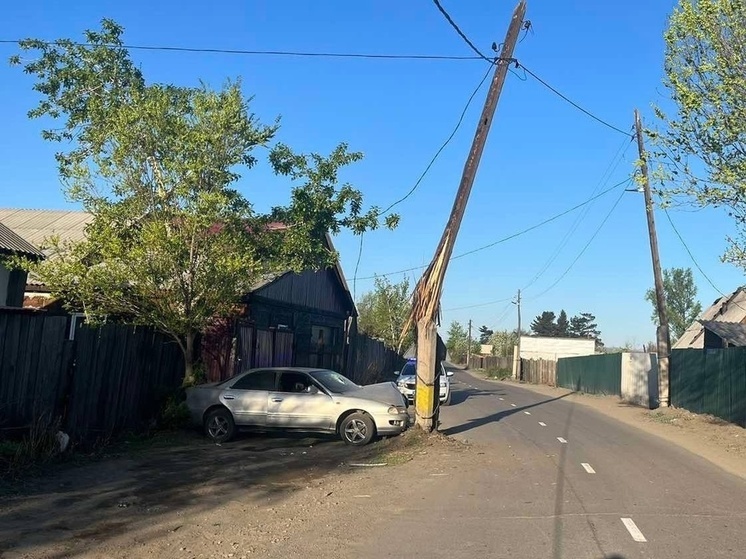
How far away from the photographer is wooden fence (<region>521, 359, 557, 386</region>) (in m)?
54.6

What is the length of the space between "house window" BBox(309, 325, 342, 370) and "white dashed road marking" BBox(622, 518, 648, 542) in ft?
62.7

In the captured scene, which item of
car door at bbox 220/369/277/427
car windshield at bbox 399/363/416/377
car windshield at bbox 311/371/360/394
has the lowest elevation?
car door at bbox 220/369/277/427

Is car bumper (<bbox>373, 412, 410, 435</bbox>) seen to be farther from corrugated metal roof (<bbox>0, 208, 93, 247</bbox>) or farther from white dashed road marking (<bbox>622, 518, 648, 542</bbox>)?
corrugated metal roof (<bbox>0, 208, 93, 247</bbox>)

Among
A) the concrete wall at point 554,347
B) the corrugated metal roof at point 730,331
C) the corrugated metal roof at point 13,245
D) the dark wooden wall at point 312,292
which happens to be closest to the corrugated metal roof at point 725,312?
the corrugated metal roof at point 730,331

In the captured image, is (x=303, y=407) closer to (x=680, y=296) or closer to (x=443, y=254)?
(x=443, y=254)

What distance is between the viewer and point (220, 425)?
46.3ft

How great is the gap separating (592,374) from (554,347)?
4539cm

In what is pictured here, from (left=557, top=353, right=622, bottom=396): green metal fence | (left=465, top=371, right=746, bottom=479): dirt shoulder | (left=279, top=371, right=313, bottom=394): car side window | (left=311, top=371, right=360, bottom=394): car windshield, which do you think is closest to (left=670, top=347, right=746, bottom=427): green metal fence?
(left=465, top=371, right=746, bottom=479): dirt shoulder

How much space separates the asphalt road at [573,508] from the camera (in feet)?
22.7

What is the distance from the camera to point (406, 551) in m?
6.76

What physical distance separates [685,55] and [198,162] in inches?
345

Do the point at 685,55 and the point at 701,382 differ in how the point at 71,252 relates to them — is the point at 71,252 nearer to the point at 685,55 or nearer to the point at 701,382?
the point at 685,55

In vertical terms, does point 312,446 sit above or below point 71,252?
below

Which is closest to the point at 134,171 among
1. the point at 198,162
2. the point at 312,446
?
the point at 198,162
